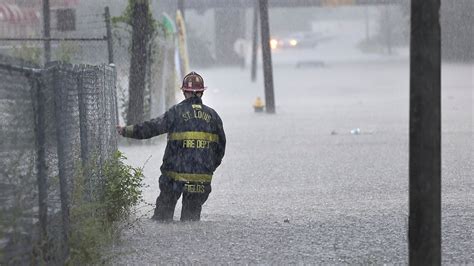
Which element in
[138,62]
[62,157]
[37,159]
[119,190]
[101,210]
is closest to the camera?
[37,159]

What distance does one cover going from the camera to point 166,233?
10.3 metres

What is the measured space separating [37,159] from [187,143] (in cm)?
335

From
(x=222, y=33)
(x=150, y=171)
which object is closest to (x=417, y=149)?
(x=150, y=171)

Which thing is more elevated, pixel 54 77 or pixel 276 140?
pixel 54 77

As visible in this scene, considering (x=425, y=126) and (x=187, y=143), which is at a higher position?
(x=425, y=126)

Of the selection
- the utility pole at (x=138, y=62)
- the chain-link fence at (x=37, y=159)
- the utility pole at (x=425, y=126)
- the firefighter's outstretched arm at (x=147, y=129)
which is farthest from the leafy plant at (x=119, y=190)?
the utility pole at (x=138, y=62)

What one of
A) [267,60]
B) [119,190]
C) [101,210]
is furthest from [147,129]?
[267,60]

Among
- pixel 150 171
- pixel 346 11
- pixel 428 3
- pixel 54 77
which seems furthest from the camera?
pixel 346 11

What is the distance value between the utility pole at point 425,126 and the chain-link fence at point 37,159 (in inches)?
95.5

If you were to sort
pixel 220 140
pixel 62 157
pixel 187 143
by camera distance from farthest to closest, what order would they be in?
pixel 220 140 < pixel 187 143 < pixel 62 157

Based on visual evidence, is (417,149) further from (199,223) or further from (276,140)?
(276,140)

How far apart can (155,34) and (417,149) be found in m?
14.9

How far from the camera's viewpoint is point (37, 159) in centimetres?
760

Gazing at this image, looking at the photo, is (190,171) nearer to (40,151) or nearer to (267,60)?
(40,151)
